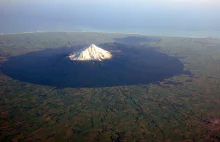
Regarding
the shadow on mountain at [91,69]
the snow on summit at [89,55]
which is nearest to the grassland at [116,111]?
the shadow on mountain at [91,69]

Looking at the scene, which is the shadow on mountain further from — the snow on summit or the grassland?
the grassland

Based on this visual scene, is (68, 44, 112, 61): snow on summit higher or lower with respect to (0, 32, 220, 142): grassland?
higher

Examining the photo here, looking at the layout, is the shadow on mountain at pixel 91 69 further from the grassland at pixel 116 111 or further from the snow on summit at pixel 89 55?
the grassland at pixel 116 111

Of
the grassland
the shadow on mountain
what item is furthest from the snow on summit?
the grassland

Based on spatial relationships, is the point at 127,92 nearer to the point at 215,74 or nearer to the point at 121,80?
the point at 121,80

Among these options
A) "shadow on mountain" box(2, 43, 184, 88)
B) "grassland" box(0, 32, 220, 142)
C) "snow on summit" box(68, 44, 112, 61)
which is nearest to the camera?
"grassland" box(0, 32, 220, 142)

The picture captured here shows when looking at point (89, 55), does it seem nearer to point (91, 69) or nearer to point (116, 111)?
point (91, 69)
